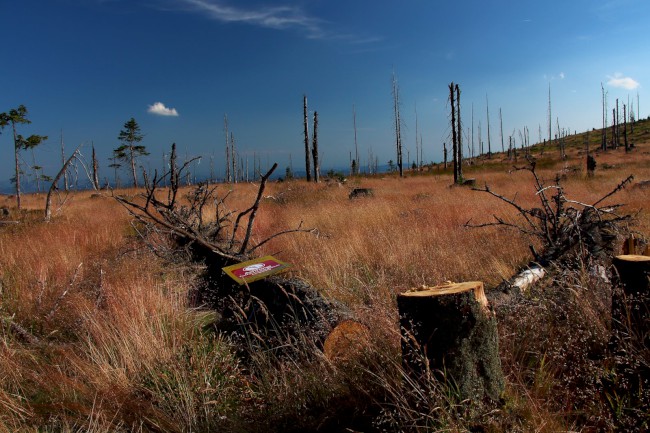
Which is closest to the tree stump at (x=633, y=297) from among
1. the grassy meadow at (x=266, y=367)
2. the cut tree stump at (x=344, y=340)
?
the grassy meadow at (x=266, y=367)

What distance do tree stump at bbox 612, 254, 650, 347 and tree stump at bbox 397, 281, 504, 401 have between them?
0.93m

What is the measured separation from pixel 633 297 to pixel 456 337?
4.21 feet

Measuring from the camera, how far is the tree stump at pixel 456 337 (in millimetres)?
1898

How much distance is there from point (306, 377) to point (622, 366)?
1929mm

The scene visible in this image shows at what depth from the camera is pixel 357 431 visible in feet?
6.58

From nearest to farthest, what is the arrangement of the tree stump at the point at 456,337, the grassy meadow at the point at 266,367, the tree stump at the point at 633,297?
the tree stump at the point at 456,337 < the grassy meadow at the point at 266,367 < the tree stump at the point at 633,297

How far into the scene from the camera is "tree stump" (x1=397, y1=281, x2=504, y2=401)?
190 centimetres

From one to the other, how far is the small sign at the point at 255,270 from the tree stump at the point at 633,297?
8.44ft

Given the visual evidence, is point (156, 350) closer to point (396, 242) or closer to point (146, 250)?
point (146, 250)

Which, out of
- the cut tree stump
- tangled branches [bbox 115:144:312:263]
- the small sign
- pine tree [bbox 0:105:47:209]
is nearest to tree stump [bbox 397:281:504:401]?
the cut tree stump

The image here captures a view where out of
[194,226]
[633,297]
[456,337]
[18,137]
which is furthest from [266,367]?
[18,137]

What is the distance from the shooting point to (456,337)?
1.91 meters

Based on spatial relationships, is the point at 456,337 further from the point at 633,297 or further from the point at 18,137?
the point at 18,137

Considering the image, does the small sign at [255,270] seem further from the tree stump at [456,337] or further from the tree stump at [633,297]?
the tree stump at [633,297]
